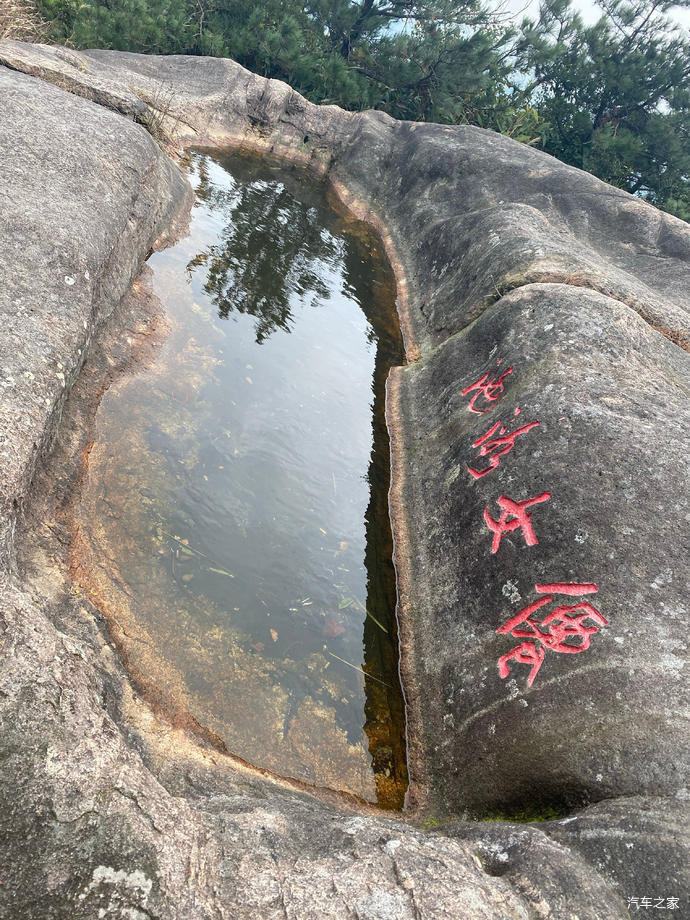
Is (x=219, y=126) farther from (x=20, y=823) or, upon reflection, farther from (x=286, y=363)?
(x=20, y=823)

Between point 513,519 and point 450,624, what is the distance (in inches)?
40.7

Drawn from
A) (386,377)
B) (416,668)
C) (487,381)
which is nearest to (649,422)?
(487,381)

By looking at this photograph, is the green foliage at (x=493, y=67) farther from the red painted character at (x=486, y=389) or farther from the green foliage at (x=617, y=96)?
the red painted character at (x=486, y=389)

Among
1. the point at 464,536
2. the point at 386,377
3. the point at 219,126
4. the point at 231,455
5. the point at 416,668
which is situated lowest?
the point at 416,668

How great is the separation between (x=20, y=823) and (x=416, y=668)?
10.2 feet

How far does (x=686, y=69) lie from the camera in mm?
18281

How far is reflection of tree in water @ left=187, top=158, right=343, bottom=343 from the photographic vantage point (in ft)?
27.9

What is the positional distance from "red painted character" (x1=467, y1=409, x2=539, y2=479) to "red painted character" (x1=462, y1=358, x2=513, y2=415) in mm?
495

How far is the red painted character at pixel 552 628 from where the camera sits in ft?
12.6

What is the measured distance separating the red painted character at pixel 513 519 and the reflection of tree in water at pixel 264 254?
4.50 metres

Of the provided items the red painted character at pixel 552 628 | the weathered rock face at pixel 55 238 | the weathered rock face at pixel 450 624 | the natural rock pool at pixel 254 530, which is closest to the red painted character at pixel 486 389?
the weathered rock face at pixel 450 624

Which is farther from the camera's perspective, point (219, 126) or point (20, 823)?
point (219, 126)

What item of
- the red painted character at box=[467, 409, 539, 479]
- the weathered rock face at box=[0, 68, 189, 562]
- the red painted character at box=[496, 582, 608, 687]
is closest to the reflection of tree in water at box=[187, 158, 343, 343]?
the weathered rock face at box=[0, 68, 189, 562]

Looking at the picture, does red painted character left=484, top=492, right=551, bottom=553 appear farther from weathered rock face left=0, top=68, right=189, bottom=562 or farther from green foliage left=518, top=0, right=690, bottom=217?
green foliage left=518, top=0, right=690, bottom=217
